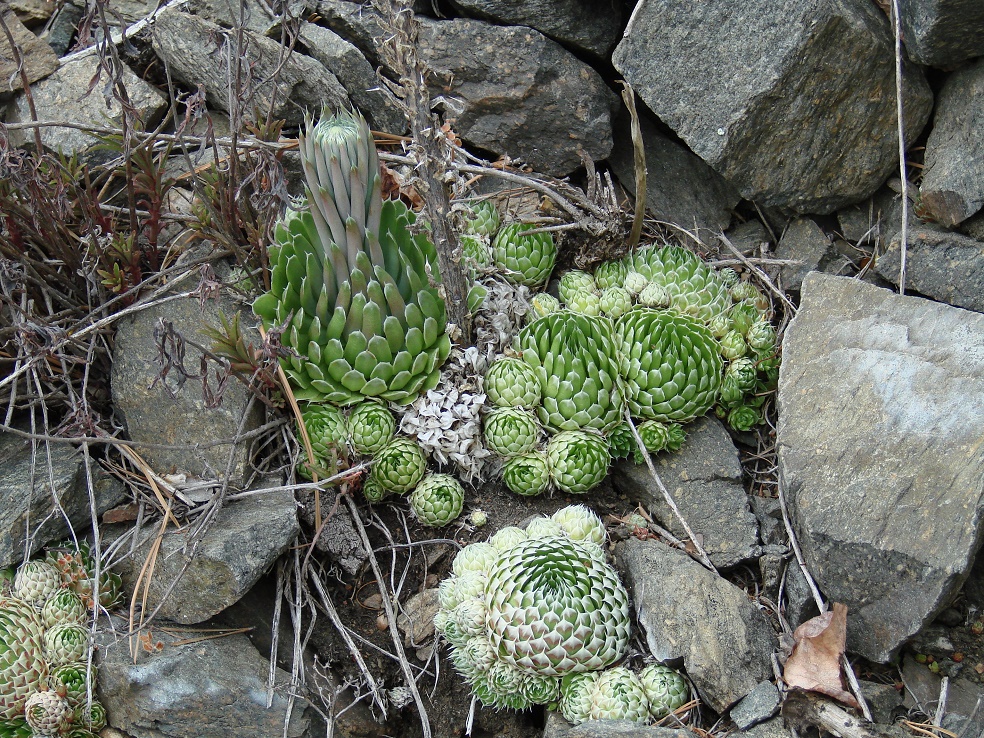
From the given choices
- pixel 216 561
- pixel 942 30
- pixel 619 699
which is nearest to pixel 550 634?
pixel 619 699

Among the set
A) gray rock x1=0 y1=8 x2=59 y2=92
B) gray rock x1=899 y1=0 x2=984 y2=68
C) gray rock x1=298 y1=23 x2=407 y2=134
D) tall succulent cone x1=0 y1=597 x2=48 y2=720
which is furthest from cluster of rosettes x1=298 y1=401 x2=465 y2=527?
gray rock x1=899 y1=0 x2=984 y2=68

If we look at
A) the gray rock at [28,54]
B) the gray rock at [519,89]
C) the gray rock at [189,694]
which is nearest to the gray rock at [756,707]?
the gray rock at [189,694]

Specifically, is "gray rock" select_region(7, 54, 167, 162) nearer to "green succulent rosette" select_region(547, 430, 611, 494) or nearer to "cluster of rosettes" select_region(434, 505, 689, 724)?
"green succulent rosette" select_region(547, 430, 611, 494)

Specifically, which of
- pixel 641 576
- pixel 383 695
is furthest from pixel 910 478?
pixel 383 695

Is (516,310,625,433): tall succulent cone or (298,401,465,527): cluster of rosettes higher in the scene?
(516,310,625,433): tall succulent cone

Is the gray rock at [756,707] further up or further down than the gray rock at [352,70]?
further down

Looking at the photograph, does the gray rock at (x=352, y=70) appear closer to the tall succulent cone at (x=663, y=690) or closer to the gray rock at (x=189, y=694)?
the gray rock at (x=189, y=694)
